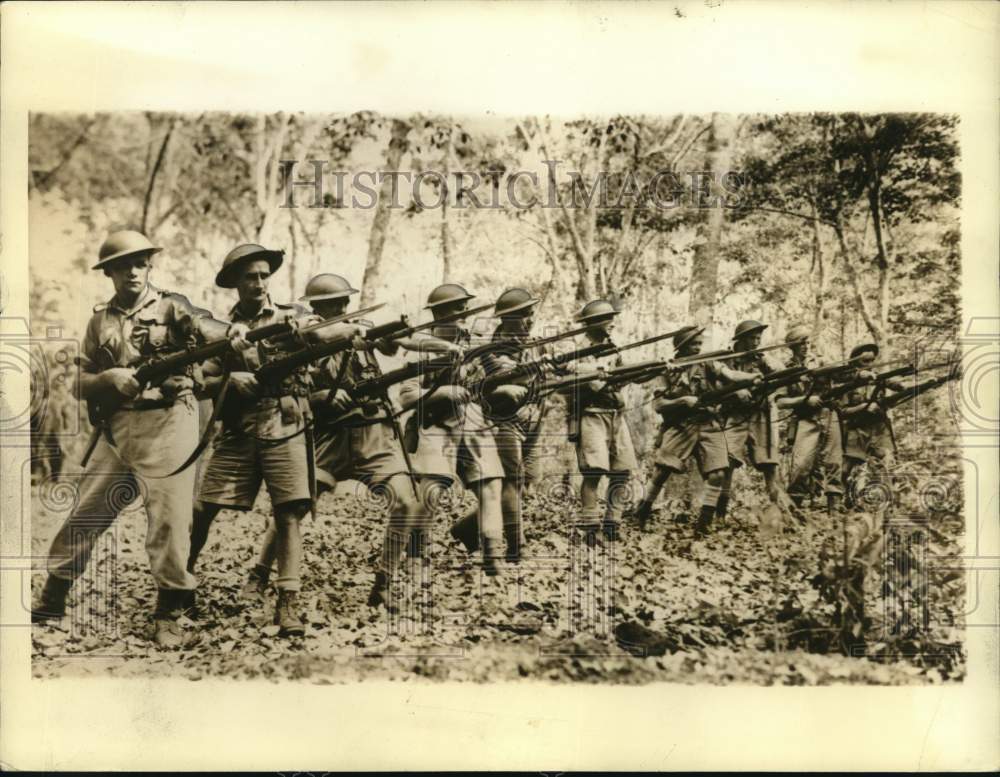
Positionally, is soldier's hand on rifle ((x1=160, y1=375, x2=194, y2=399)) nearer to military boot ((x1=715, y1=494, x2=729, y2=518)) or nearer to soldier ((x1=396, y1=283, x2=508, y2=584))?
soldier ((x1=396, y1=283, x2=508, y2=584))

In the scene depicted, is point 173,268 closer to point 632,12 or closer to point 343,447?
point 343,447

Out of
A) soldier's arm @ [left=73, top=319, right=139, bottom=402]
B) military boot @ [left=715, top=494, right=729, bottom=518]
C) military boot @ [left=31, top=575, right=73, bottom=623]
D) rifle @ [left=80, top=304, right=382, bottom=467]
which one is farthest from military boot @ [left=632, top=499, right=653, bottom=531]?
military boot @ [left=31, top=575, right=73, bottom=623]

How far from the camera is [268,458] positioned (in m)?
4.88

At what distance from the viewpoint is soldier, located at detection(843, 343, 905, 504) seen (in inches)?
198

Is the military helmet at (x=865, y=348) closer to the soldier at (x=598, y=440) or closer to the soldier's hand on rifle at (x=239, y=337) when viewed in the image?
the soldier at (x=598, y=440)

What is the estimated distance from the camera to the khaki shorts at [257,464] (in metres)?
4.87

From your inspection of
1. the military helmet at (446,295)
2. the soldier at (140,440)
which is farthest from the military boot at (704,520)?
the soldier at (140,440)

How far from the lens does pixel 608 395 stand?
16.3 feet

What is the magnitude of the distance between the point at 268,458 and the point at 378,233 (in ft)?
5.14

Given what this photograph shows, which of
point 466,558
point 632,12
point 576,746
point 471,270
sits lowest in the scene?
point 576,746

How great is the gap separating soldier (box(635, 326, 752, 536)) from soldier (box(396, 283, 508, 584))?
3.11ft

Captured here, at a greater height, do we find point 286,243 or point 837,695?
point 286,243

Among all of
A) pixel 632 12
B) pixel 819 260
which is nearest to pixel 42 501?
pixel 632 12

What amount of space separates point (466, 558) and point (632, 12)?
357 centimetres
